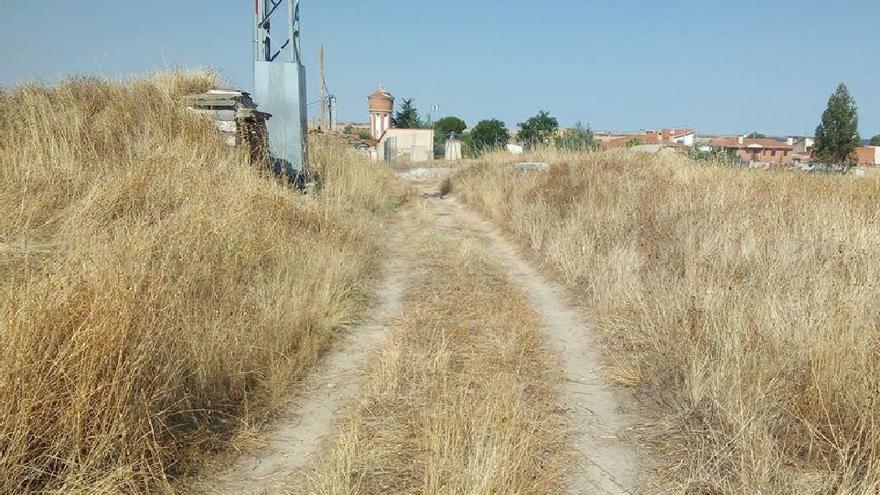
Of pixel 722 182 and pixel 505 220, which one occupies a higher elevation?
pixel 722 182

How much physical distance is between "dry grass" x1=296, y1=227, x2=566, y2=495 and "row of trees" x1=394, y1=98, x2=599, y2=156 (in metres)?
12.5

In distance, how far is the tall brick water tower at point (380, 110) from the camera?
211ft

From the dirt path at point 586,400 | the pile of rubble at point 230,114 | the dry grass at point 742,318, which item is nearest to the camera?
the dry grass at point 742,318

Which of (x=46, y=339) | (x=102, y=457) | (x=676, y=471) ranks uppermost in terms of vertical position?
(x=46, y=339)

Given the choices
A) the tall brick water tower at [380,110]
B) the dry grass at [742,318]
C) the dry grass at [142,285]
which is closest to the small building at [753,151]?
the dry grass at [742,318]

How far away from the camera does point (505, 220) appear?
37.2ft

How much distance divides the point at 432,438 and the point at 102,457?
145 centimetres

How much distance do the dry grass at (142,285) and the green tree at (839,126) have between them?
208 ft

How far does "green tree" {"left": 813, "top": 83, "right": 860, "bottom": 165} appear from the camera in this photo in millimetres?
57991

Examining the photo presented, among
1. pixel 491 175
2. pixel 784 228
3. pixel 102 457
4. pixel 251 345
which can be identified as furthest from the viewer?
pixel 491 175

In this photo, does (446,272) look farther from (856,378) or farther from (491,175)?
(491,175)

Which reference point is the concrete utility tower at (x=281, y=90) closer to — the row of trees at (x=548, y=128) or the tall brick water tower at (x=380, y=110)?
the row of trees at (x=548, y=128)

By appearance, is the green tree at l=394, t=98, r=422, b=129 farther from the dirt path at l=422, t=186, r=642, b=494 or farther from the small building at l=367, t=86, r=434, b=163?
the dirt path at l=422, t=186, r=642, b=494

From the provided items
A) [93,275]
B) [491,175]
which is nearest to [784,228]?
[93,275]
